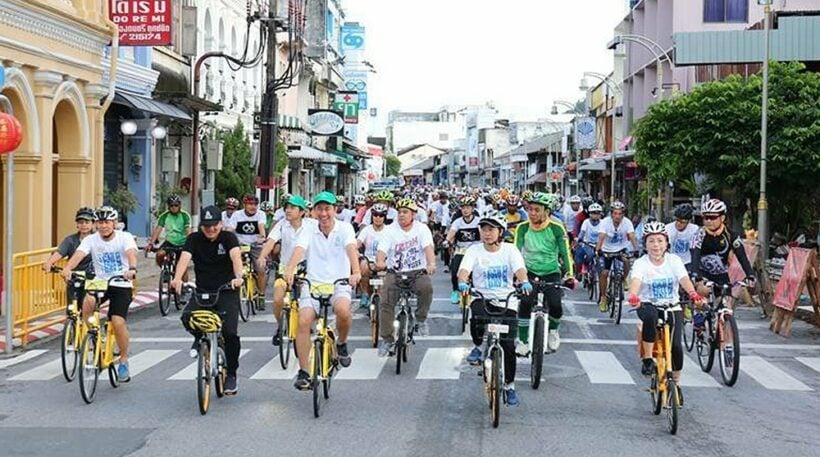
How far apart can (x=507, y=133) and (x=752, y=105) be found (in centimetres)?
10920

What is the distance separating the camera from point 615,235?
17828mm

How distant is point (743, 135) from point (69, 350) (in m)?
17.6

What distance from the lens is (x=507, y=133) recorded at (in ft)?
439

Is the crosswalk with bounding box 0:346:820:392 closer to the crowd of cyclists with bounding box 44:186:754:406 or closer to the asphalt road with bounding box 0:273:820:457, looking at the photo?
the asphalt road with bounding box 0:273:820:457

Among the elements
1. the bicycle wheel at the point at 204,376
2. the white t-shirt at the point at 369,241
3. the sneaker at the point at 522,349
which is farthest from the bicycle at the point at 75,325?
the white t-shirt at the point at 369,241

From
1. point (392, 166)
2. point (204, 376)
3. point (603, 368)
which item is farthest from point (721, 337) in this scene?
point (392, 166)

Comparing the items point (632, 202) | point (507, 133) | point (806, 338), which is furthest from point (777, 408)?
point (507, 133)

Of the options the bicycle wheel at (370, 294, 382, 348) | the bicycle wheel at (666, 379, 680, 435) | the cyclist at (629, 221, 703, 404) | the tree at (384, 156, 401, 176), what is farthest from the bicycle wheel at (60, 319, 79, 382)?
the tree at (384, 156, 401, 176)

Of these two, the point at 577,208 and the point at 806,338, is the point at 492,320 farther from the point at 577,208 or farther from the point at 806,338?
the point at 577,208

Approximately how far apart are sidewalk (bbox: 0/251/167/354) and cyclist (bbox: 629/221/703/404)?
7.72 m

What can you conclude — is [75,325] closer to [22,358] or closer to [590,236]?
[22,358]

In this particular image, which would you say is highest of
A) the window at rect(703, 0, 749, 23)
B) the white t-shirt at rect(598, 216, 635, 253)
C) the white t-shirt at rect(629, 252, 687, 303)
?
the window at rect(703, 0, 749, 23)

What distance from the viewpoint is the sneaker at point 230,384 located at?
34.4 feet

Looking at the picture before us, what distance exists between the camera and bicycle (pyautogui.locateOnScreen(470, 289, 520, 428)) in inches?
362
